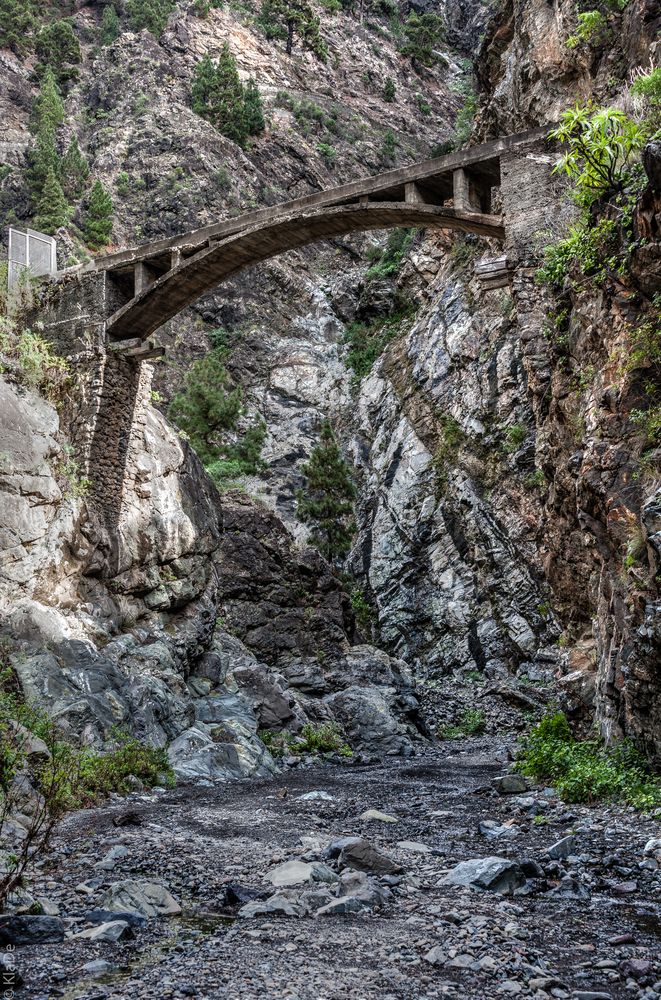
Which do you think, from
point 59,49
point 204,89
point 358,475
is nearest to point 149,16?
point 59,49

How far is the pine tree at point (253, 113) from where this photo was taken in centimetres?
4338

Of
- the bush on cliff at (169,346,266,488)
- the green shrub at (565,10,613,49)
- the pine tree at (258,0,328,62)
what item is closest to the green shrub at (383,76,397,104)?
the pine tree at (258,0,328,62)

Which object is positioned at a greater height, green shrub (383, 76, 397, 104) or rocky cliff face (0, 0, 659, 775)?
green shrub (383, 76, 397, 104)

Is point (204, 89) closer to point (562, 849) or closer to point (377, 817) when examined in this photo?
point (377, 817)

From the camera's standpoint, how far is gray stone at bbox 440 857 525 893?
177 inches

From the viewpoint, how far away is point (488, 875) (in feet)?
15.0

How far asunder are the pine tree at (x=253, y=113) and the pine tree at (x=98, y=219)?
36.2 ft

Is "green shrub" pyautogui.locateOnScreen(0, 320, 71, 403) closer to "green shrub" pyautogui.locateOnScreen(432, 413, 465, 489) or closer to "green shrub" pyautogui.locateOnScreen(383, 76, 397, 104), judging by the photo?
"green shrub" pyautogui.locateOnScreen(432, 413, 465, 489)

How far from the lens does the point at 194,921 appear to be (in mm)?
4137

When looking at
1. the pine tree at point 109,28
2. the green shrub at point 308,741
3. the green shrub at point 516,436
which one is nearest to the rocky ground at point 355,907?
the green shrub at point 308,741

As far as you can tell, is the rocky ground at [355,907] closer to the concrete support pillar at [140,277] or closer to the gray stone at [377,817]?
the gray stone at [377,817]

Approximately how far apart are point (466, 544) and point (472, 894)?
19997mm

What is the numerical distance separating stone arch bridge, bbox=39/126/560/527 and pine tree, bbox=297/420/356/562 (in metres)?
11.3

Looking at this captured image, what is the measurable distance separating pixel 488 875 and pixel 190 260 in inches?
533
